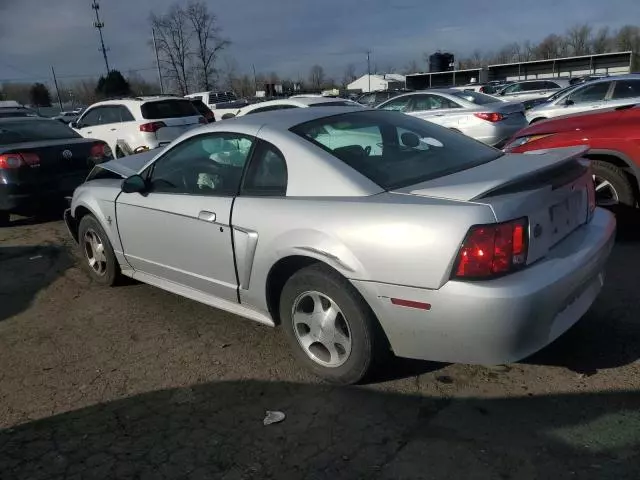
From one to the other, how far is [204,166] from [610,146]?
12.0 feet

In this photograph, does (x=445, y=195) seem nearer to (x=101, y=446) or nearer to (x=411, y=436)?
(x=411, y=436)

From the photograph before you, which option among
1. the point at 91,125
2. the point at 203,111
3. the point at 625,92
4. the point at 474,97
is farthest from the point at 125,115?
the point at 625,92

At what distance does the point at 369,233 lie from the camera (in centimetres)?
273

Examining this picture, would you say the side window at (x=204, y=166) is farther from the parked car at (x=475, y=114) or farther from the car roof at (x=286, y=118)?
the parked car at (x=475, y=114)

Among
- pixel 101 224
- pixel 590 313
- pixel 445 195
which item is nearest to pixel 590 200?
pixel 590 313

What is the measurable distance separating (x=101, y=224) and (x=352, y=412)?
2.94 m

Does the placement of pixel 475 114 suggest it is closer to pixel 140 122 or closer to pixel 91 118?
pixel 140 122

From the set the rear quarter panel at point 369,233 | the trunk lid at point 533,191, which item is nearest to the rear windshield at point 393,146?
the trunk lid at point 533,191

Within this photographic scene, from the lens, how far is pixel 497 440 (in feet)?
8.39

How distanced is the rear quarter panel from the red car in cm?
311

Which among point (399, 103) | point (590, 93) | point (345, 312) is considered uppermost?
point (399, 103)

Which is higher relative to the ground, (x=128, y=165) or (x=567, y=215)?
(x=128, y=165)

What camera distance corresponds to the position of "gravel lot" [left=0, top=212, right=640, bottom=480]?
2477 millimetres

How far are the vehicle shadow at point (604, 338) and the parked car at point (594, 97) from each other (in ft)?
23.9
